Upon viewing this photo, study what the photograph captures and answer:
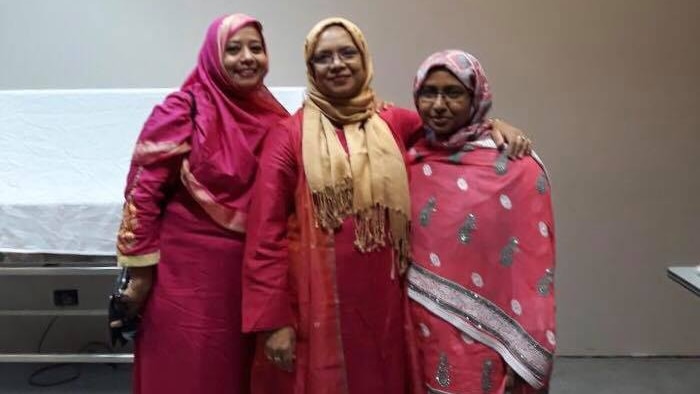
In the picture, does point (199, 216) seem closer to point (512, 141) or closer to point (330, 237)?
point (330, 237)

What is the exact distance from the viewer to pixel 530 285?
151 centimetres

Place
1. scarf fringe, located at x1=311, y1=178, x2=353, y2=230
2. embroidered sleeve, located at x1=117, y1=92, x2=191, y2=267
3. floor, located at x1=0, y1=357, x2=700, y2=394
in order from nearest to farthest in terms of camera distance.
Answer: scarf fringe, located at x1=311, y1=178, x2=353, y2=230 → embroidered sleeve, located at x1=117, y1=92, x2=191, y2=267 → floor, located at x1=0, y1=357, x2=700, y2=394

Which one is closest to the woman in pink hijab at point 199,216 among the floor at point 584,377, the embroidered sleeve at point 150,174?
the embroidered sleeve at point 150,174

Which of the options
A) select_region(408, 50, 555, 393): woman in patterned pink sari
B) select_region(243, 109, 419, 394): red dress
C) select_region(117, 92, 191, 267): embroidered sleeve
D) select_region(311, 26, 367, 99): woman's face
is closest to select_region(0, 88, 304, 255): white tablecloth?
select_region(117, 92, 191, 267): embroidered sleeve

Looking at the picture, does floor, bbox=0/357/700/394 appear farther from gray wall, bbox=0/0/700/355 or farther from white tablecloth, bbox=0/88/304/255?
white tablecloth, bbox=0/88/304/255

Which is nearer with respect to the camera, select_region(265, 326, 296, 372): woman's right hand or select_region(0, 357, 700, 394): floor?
select_region(265, 326, 296, 372): woman's right hand

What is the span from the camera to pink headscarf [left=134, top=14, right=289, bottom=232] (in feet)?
5.26

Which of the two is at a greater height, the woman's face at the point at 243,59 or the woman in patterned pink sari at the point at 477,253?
the woman's face at the point at 243,59

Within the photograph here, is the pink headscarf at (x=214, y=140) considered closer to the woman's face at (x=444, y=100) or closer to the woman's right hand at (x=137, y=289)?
the woman's right hand at (x=137, y=289)

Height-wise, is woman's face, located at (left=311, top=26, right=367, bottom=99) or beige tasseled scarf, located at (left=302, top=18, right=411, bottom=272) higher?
woman's face, located at (left=311, top=26, right=367, bottom=99)

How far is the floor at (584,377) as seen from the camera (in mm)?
2727

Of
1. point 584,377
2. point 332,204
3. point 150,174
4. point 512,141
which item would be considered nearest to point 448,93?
point 512,141

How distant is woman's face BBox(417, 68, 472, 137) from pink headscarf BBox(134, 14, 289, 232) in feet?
1.48

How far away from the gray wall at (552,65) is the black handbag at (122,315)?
142 cm
